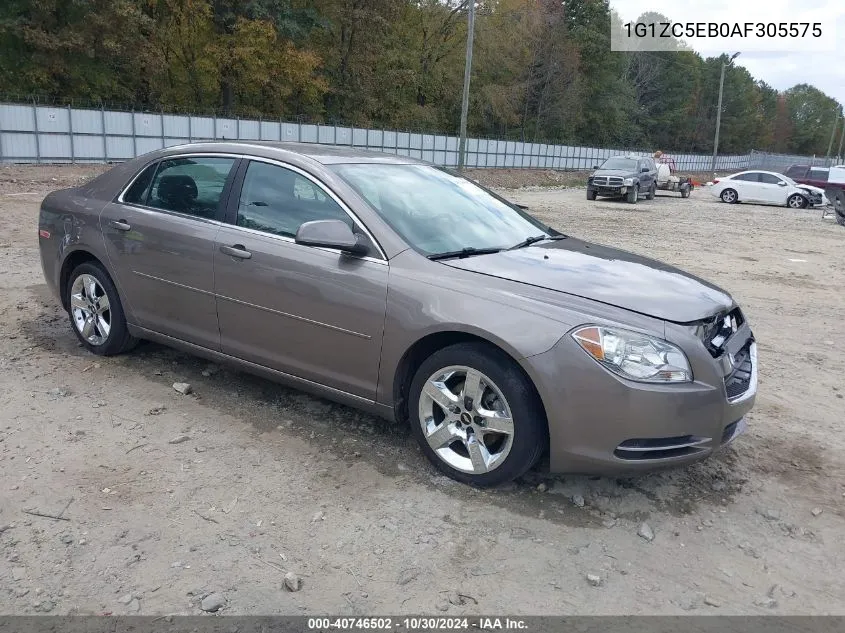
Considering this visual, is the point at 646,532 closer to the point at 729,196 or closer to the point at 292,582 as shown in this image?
the point at 292,582

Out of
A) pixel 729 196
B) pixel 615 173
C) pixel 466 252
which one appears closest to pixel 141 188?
pixel 466 252

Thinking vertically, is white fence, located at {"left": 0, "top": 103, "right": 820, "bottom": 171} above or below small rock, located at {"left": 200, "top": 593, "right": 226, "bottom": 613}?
above

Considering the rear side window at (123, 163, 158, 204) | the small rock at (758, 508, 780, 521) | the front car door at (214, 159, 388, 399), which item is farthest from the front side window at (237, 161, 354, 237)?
the small rock at (758, 508, 780, 521)

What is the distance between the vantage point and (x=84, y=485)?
3.49 m

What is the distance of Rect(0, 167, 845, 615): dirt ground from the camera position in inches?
110

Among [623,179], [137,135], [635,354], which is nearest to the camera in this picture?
[635,354]

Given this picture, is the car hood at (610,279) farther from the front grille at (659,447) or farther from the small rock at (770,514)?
the small rock at (770,514)

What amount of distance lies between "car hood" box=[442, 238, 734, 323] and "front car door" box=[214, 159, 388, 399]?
1.81ft

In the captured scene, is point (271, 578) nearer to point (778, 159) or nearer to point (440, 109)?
point (440, 109)

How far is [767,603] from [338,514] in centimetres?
185

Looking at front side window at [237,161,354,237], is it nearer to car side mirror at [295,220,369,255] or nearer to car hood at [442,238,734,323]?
car side mirror at [295,220,369,255]

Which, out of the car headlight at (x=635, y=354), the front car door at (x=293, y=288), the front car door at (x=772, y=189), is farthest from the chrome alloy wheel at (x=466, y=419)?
the front car door at (x=772, y=189)

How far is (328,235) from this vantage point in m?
3.70

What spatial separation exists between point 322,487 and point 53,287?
10.5 feet
